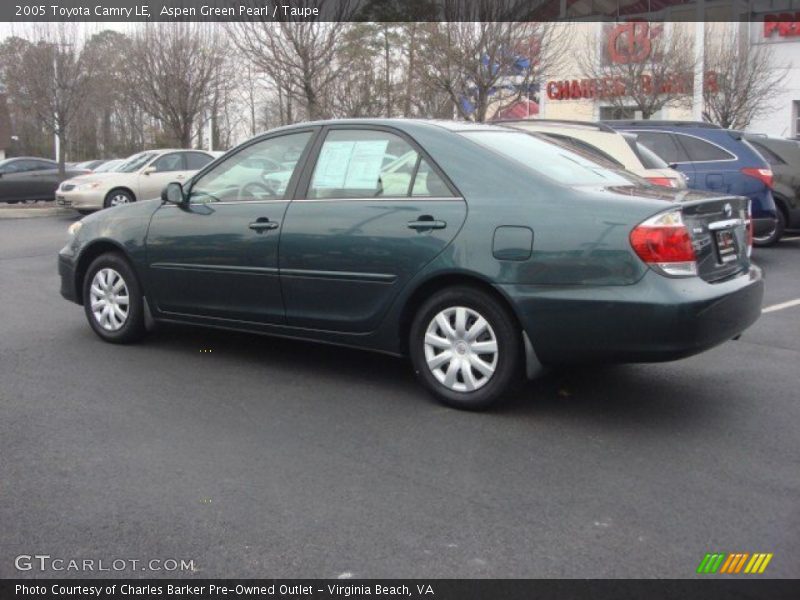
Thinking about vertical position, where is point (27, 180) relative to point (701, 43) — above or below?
below

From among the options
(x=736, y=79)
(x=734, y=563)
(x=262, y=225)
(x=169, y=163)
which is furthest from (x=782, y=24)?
(x=734, y=563)

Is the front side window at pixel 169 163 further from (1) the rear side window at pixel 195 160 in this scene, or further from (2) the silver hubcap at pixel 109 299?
(2) the silver hubcap at pixel 109 299

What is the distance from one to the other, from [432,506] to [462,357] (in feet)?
4.35

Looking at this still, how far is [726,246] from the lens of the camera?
4.81m

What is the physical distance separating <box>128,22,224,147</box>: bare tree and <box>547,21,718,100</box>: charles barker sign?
13.3 m

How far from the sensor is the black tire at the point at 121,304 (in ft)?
20.7

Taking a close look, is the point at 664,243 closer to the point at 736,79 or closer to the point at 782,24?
the point at 736,79

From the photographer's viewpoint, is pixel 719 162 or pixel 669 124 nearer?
pixel 719 162

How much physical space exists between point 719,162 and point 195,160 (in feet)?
36.6

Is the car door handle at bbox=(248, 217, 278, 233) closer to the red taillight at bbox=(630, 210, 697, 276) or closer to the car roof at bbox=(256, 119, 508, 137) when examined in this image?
the car roof at bbox=(256, 119, 508, 137)

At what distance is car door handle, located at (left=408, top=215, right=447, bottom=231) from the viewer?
485 cm

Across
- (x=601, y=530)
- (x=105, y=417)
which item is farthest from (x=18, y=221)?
(x=601, y=530)

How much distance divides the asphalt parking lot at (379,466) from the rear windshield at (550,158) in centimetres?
128

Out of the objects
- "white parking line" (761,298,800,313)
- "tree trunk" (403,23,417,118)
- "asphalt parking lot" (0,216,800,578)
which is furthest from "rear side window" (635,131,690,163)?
"tree trunk" (403,23,417,118)
